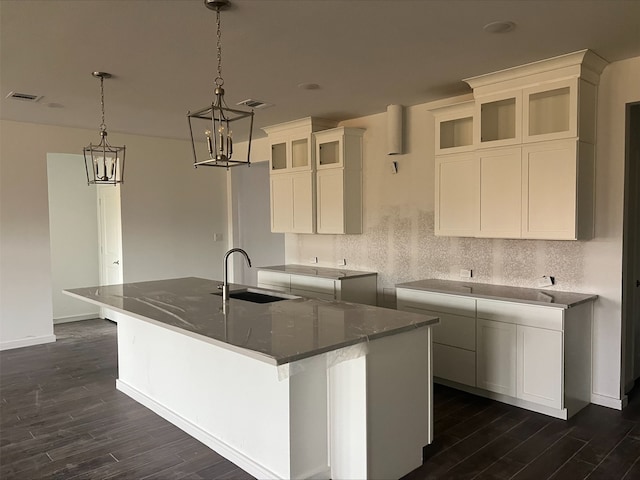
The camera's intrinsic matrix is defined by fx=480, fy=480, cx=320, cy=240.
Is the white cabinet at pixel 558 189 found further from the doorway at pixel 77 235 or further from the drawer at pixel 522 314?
the doorway at pixel 77 235

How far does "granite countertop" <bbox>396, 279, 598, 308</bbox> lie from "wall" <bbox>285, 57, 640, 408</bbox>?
5.3 inches

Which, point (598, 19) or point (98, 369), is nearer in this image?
point (598, 19)

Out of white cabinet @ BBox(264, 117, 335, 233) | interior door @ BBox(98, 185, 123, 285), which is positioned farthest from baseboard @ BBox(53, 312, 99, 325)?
white cabinet @ BBox(264, 117, 335, 233)

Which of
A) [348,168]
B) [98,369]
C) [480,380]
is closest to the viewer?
[480,380]

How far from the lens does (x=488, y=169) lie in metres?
3.86

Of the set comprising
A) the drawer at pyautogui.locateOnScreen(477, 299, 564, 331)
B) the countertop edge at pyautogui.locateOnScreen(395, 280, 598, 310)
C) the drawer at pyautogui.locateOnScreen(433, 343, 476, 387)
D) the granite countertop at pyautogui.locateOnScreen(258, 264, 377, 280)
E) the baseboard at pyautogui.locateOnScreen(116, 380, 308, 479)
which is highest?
the granite countertop at pyautogui.locateOnScreen(258, 264, 377, 280)

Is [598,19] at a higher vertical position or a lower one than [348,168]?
higher

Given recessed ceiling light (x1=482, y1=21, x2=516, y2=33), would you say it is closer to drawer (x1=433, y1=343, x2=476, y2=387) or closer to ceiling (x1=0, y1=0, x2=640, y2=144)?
ceiling (x1=0, y1=0, x2=640, y2=144)

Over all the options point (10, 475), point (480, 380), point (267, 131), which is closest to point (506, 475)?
point (480, 380)

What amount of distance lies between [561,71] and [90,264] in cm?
659

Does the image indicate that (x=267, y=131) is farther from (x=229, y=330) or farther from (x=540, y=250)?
(x=229, y=330)

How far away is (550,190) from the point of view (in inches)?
139

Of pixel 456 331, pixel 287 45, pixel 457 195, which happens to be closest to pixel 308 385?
pixel 456 331

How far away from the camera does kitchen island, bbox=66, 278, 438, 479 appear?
2.40 m
